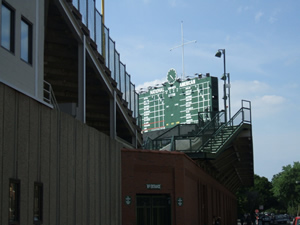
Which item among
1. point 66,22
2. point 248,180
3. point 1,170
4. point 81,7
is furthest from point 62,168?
point 248,180

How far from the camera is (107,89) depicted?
28906 millimetres

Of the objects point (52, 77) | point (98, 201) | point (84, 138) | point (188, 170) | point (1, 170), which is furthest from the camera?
point (188, 170)

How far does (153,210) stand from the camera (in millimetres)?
30609

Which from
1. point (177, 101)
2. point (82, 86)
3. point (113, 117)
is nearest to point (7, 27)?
point (82, 86)

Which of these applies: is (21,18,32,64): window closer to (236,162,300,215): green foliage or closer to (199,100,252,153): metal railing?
(199,100,252,153): metal railing

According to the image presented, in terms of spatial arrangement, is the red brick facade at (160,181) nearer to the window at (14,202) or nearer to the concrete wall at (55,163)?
the concrete wall at (55,163)

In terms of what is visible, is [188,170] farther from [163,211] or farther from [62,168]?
[62,168]

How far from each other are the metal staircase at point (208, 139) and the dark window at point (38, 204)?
20839mm

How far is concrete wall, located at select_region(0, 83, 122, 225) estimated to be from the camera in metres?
15.2

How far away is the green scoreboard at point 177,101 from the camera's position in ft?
179

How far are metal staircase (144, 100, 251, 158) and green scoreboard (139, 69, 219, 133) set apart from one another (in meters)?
12.4

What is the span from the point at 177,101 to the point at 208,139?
1949cm

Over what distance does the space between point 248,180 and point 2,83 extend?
215 feet

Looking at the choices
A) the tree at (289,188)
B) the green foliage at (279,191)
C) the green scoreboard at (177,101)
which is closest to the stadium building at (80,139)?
the green scoreboard at (177,101)
